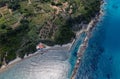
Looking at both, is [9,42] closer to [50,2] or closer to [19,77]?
[19,77]

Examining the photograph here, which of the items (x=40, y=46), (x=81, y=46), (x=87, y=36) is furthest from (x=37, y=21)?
(x=81, y=46)

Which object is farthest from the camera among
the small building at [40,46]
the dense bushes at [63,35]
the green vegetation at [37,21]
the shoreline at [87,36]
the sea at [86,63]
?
the dense bushes at [63,35]

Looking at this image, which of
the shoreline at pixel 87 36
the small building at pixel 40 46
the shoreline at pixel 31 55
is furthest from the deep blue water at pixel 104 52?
the small building at pixel 40 46

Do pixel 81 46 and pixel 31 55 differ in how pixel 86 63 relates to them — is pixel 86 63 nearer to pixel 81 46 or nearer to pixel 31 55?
pixel 81 46

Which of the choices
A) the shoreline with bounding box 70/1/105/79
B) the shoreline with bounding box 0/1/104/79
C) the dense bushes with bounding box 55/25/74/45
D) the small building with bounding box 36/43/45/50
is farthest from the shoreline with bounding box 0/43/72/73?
the shoreline with bounding box 70/1/105/79

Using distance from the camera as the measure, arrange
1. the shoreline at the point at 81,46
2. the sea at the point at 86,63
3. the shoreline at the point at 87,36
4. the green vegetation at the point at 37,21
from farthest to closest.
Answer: the green vegetation at the point at 37,21 < the shoreline at the point at 81,46 < the shoreline at the point at 87,36 < the sea at the point at 86,63

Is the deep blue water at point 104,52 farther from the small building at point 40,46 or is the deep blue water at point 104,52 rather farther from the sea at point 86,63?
the small building at point 40,46

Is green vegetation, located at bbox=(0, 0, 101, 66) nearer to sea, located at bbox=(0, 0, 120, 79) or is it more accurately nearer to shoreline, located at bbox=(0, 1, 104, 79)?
shoreline, located at bbox=(0, 1, 104, 79)

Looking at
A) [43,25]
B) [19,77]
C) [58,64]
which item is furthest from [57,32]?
[19,77]
